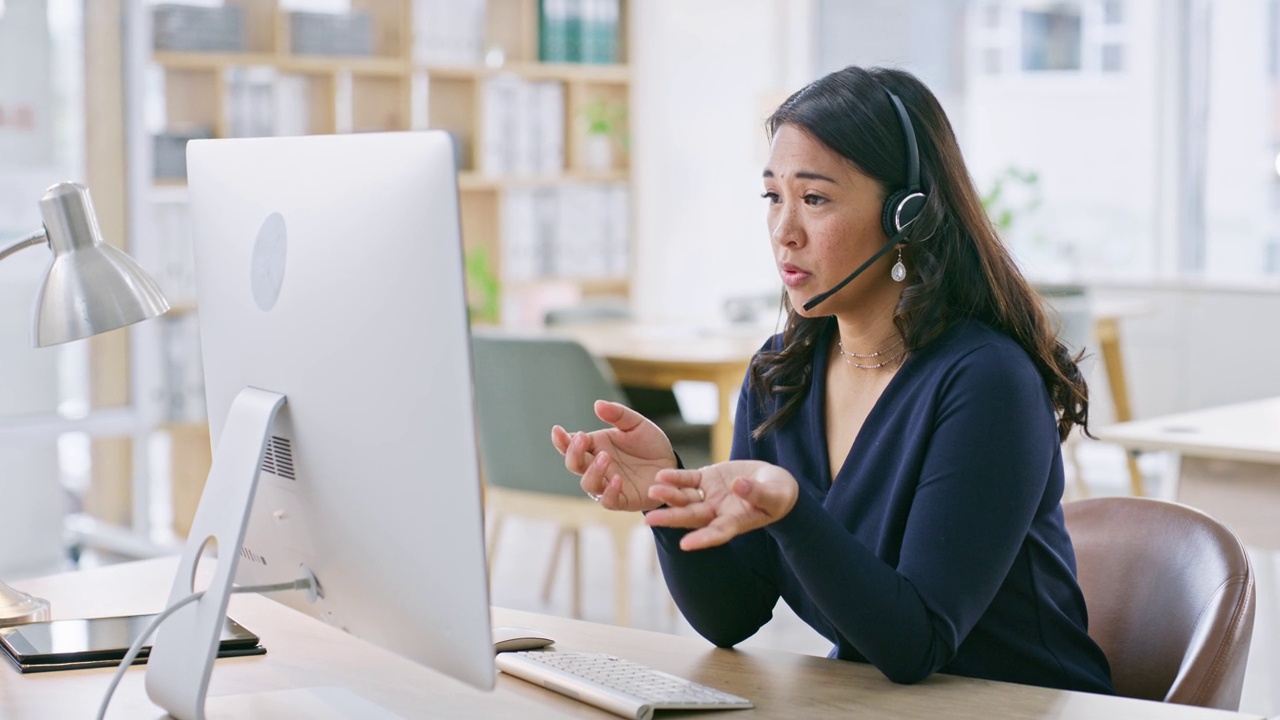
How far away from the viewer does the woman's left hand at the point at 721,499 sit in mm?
1117

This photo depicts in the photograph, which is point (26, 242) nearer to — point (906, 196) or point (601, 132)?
point (906, 196)

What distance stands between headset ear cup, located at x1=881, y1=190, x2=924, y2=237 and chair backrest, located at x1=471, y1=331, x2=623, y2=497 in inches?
73.6

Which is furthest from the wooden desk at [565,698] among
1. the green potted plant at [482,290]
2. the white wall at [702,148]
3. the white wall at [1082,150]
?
the white wall at [1082,150]

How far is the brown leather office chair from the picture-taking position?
53.9 inches

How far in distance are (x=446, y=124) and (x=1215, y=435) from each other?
3534 millimetres

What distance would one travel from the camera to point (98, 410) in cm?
395

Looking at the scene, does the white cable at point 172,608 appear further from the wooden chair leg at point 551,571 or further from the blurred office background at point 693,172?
the wooden chair leg at point 551,571

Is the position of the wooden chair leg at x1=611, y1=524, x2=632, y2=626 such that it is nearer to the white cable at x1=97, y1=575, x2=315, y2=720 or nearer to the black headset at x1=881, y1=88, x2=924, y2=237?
the black headset at x1=881, y1=88, x2=924, y2=237

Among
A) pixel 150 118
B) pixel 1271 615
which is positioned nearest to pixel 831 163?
pixel 1271 615

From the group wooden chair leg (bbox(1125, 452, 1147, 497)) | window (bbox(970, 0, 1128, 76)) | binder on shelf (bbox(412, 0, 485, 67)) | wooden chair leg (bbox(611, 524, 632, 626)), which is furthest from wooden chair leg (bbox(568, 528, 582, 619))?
window (bbox(970, 0, 1128, 76))

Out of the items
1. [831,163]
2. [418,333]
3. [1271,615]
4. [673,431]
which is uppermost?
[831,163]

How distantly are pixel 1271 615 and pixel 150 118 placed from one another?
353cm

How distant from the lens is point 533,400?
3422 millimetres

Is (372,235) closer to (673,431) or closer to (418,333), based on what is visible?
(418,333)
